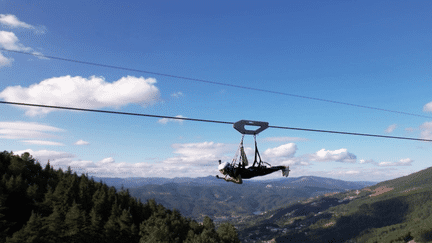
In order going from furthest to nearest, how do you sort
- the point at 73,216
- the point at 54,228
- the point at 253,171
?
the point at 73,216
the point at 54,228
the point at 253,171

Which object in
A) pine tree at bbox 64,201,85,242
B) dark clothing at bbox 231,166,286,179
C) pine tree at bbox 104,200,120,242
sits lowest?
pine tree at bbox 104,200,120,242

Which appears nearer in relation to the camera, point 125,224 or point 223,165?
point 223,165

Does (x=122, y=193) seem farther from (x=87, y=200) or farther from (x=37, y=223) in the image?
(x=37, y=223)

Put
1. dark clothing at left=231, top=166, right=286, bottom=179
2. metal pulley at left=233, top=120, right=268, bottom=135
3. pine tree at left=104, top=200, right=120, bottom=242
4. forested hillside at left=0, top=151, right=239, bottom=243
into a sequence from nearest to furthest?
metal pulley at left=233, top=120, right=268, bottom=135, dark clothing at left=231, top=166, right=286, bottom=179, forested hillside at left=0, top=151, right=239, bottom=243, pine tree at left=104, top=200, right=120, bottom=242

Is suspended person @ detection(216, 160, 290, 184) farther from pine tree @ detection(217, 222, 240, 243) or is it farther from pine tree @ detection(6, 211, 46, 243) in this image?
pine tree @ detection(217, 222, 240, 243)

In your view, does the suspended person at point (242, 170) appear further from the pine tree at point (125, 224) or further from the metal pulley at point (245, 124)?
the pine tree at point (125, 224)

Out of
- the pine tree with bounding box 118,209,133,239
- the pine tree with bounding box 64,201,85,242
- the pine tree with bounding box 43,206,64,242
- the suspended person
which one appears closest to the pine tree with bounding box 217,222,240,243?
the pine tree with bounding box 118,209,133,239

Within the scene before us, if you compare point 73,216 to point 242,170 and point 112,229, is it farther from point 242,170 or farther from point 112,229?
point 242,170

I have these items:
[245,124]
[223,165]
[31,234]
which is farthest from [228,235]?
[245,124]

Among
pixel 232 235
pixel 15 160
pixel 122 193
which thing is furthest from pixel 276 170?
pixel 15 160

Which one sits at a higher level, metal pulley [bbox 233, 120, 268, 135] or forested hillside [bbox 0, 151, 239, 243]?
metal pulley [bbox 233, 120, 268, 135]

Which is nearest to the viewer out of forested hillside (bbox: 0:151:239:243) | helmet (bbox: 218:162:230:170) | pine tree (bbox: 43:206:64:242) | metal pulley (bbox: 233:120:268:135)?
metal pulley (bbox: 233:120:268:135)
